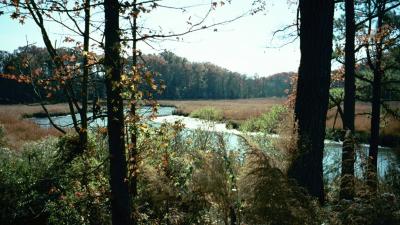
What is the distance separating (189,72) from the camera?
98688 mm

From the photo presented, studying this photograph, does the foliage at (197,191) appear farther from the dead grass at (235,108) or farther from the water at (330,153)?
the dead grass at (235,108)

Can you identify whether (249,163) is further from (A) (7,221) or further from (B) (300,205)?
(A) (7,221)

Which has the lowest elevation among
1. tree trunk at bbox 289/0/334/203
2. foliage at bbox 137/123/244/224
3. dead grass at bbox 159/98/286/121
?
dead grass at bbox 159/98/286/121

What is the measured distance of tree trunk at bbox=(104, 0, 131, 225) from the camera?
13.3 ft

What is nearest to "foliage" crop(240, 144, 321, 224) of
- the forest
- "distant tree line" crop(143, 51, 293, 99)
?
the forest

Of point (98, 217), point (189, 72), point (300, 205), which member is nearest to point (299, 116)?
point (300, 205)

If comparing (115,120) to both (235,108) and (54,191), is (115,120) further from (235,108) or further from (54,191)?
(235,108)

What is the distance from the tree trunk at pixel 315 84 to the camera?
4.96 m

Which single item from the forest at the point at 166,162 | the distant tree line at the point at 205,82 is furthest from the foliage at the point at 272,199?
the distant tree line at the point at 205,82

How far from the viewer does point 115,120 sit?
4.28m

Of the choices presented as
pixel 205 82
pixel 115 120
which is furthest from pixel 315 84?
pixel 205 82

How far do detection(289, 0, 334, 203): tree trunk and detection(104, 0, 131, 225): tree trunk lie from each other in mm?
2164

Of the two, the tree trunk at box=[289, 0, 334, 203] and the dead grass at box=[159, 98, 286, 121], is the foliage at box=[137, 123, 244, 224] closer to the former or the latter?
the tree trunk at box=[289, 0, 334, 203]

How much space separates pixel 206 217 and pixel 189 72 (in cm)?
9464
